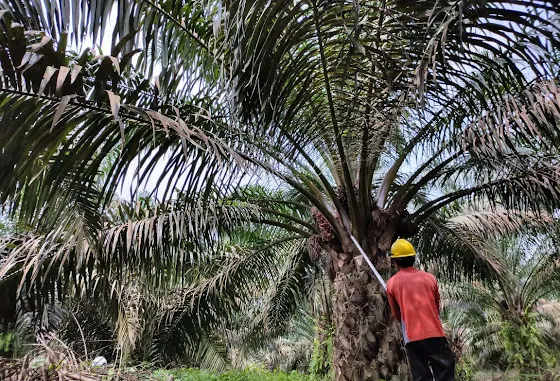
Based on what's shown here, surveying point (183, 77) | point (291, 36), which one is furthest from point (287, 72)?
point (183, 77)

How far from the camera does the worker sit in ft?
10.7

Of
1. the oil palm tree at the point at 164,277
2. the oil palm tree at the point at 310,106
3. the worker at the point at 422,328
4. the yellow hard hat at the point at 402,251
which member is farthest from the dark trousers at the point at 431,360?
the oil palm tree at the point at 164,277

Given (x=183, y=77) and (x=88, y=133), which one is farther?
(x=183, y=77)

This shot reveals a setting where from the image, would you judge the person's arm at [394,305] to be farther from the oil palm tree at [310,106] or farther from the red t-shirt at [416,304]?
the oil palm tree at [310,106]

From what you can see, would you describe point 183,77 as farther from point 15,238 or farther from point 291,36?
point 15,238

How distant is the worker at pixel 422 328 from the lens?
327 cm

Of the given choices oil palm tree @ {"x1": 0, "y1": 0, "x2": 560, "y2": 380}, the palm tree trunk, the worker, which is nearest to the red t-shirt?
the worker

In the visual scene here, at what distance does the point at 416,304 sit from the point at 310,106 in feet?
7.75

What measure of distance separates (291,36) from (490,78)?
5.66ft

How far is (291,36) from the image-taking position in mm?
3404

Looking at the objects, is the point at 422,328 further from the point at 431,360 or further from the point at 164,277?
the point at 164,277

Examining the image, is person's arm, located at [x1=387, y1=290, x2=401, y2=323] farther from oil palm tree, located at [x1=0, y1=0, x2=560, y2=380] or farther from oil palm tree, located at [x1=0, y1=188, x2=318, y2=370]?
oil palm tree, located at [x1=0, y1=188, x2=318, y2=370]

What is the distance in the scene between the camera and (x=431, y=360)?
130 inches

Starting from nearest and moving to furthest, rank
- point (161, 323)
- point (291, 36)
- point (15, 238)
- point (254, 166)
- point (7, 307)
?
point (291, 36) → point (254, 166) → point (7, 307) → point (15, 238) → point (161, 323)
